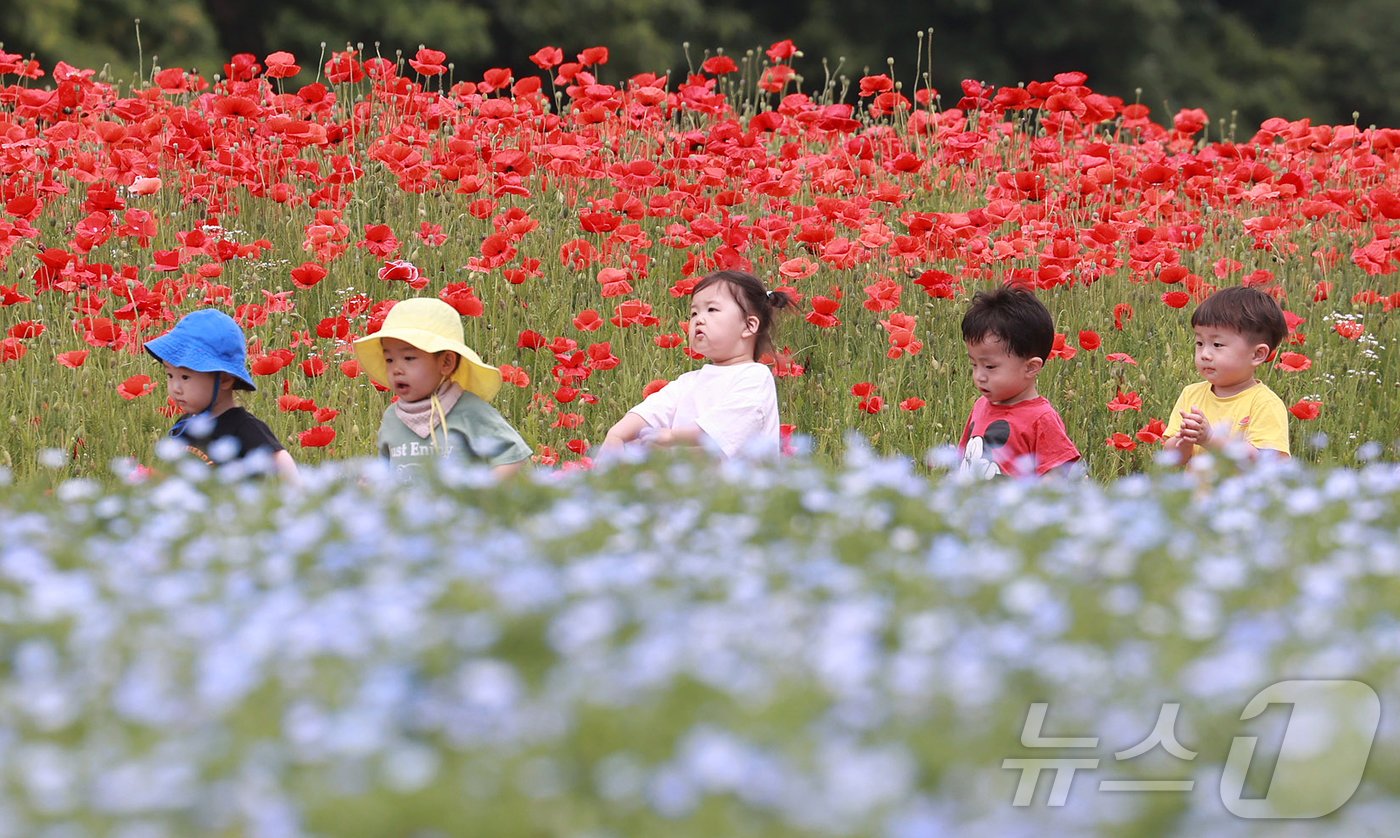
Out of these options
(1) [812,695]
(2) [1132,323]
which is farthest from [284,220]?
(1) [812,695]

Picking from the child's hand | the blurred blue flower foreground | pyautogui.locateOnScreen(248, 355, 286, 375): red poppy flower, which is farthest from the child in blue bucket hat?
the child's hand

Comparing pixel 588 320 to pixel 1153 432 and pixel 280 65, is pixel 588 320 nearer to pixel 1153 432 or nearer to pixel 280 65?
pixel 1153 432

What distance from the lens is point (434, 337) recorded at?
15.8ft

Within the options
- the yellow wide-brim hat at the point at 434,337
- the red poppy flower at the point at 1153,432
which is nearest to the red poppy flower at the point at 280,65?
the yellow wide-brim hat at the point at 434,337

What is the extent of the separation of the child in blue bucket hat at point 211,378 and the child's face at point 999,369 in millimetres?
2028

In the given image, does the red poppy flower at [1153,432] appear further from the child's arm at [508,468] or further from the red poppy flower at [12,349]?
the red poppy flower at [12,349]

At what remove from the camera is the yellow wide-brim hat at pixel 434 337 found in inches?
189

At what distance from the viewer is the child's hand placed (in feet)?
16.0

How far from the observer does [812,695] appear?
2.18 m

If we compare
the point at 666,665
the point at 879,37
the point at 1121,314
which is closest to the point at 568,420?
the point at 1121,314

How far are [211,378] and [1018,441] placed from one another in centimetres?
232

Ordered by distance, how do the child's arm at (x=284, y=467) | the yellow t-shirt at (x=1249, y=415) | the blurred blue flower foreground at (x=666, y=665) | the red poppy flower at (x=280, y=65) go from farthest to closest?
the red poppy flower at (x=280, y=65) → the yellow t-shirt at (x=1249, y=415) → the child's arm at (x=284, y=467) → the blurred blue flower foreground at (x=666, y=665)

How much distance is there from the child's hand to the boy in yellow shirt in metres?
0.21

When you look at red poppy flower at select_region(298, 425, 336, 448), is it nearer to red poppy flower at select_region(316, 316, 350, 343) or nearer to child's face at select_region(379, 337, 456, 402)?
child's face at select_region(379, 337, 456, 402)
